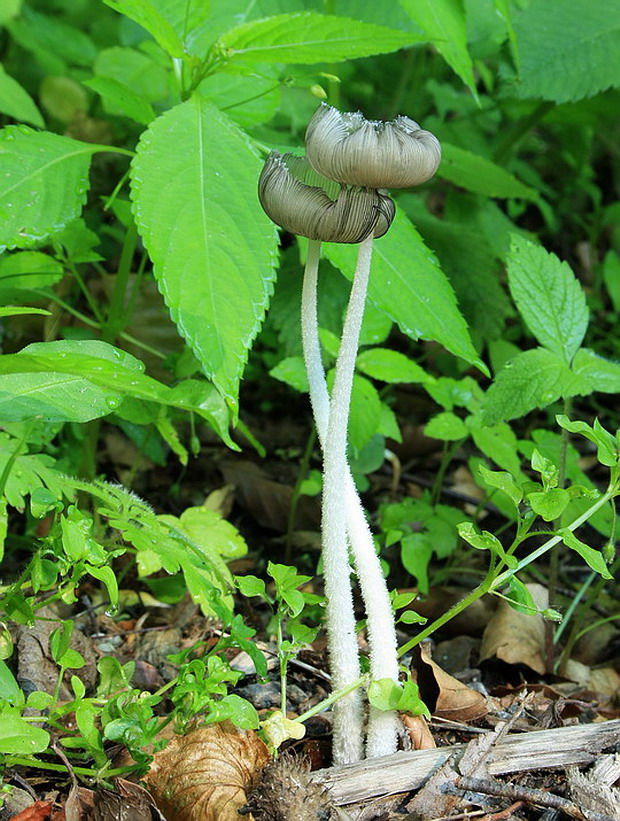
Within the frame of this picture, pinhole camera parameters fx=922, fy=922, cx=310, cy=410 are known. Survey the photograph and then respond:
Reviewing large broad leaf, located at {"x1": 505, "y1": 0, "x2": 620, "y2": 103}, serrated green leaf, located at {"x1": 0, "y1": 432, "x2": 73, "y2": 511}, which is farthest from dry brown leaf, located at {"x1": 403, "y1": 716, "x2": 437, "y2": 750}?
large broad leaf, located at {"x1": 505, "y1": 0, "x2": 620, "y2": 103}

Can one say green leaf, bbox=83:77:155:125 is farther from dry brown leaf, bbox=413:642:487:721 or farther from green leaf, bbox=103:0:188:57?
dry brown leaf, bbox=413:642:487:721

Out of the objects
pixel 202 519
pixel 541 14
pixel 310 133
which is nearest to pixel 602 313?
pixel 541 14

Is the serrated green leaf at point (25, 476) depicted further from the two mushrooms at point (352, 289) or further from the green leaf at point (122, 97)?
the green leaf at point (122, 97)

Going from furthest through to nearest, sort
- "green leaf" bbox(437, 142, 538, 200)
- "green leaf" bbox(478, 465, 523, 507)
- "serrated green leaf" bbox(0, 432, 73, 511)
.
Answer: "green leaf" bbox(437, 142, 538, 200)
"serrated green leaf" bbox(0, 432, 73, 511)
"green leaf" bbox(478, 465, 523, 507)

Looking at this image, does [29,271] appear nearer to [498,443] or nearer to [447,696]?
[498,443]

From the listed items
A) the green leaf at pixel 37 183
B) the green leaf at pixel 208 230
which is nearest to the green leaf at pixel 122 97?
the green leaf at pixel 37 183

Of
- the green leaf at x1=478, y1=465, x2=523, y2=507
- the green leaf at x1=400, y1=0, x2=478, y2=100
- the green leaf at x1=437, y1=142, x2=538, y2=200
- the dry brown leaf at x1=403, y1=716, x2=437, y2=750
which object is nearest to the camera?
the green leaf at x1=478, y1=465, x2=523, y2=507

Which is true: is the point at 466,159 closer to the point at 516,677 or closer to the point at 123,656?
the point at 516,677
